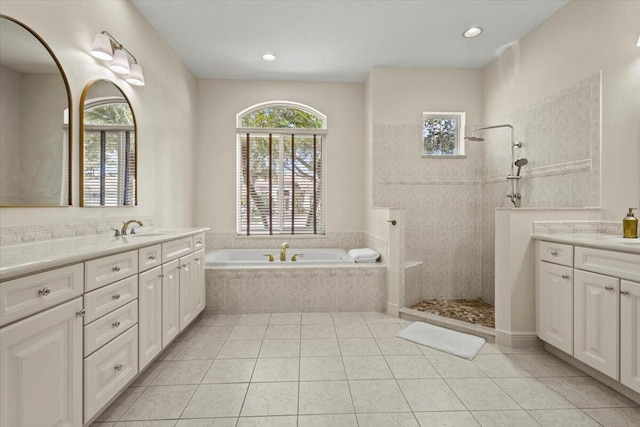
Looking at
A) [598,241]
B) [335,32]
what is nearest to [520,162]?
[598,241]

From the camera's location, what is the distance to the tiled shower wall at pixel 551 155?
236 centimetres

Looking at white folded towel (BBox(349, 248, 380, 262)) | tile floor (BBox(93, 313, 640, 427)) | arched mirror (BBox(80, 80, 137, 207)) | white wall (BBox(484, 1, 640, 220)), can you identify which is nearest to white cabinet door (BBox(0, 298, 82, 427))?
tile floor (BBox(93, 313, 640, 427))

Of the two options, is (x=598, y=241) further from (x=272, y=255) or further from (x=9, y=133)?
(x=9, y=133)

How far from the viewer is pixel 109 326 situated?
149 cm

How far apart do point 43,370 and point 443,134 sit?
408cm

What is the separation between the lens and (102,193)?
213 cm

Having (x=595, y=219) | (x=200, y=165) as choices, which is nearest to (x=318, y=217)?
(x=200, y=165)

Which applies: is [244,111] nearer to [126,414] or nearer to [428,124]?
[428,124]

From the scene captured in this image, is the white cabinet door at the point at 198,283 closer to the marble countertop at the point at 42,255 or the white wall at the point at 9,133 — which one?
the marble countertop at the point at 42,255

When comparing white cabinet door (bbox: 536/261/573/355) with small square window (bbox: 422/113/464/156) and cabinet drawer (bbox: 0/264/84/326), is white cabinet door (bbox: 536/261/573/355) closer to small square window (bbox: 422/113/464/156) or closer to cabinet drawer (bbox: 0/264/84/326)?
small square window (bbox: 422/113/464/156)

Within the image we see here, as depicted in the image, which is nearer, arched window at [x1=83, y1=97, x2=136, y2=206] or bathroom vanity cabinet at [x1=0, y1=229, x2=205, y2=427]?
bathroom vanity cabinet at [x1=0, y1=229, x2=205, y2=427]

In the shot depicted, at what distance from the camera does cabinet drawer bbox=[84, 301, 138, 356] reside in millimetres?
1347

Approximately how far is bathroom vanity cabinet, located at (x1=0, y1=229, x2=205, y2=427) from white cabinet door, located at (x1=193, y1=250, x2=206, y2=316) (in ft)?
1.84

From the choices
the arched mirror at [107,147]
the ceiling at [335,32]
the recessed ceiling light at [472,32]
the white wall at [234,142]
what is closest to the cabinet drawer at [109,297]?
the arched mirror at [107,147]
